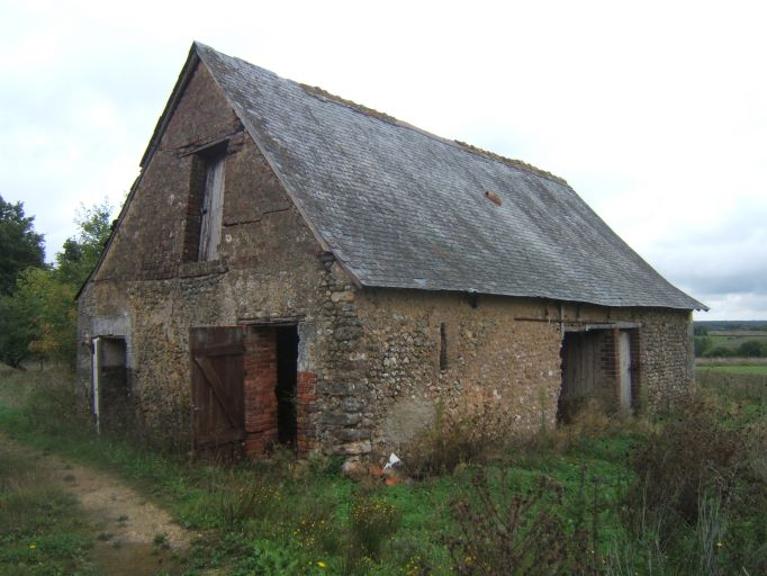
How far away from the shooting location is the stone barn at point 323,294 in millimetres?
8914

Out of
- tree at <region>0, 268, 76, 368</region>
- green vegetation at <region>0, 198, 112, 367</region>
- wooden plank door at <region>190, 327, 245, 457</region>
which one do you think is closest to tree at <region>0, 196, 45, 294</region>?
green vegetation at <region>0, 198, 112, 367</region>

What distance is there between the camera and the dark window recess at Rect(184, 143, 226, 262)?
438 inches

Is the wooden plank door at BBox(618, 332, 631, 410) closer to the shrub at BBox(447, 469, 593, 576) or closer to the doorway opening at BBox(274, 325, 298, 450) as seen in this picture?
the doorway opening at BBox(274, 325, 298, 450)

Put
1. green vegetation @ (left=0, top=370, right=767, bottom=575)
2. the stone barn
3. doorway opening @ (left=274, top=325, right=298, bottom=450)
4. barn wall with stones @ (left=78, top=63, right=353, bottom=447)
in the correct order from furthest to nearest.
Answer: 1. doorway opening @ (left=274, top=325, right=298, bottom=450)
2. barn wall with stones @ (left=78, top=63, right=353, bottom=447)
3. the stone barn
4. green vegetation @ (left=0, top=370, right=767, bottom=575)

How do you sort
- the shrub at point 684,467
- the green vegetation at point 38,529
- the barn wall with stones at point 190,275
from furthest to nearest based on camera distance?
the barn wall with stones at point 190,275
the shrub at point 684,467
the green vegetation at point 38,529

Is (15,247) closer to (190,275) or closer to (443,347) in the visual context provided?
(190,275)

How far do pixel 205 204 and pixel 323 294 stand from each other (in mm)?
3786

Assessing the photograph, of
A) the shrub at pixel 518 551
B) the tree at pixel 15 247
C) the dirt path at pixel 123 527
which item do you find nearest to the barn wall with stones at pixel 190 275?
the dirt path at pixel 123 527

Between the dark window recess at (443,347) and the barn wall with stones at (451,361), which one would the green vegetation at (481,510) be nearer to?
the barn wall with stones at (451,361)

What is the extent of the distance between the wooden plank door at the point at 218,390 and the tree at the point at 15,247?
29.1 metres

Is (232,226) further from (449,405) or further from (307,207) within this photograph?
(449,405)

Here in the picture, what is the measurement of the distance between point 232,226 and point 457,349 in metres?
3.96

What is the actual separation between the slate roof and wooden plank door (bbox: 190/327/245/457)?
211 centimetres

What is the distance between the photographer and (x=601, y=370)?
14242 mm
